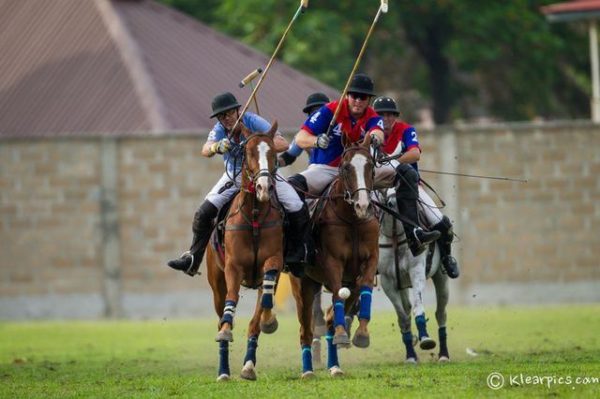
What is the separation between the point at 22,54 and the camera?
35188 mm

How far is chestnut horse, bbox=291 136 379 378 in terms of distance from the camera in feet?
49.9

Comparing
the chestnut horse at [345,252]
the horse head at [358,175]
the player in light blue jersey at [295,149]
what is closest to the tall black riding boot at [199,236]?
the player in light blue jersey at [295,149]

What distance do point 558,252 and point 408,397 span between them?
1737 cm

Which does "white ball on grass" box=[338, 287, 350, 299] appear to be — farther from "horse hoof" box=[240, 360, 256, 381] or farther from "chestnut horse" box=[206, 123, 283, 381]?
"horse hoof" box=[240, 360, 256, 381]

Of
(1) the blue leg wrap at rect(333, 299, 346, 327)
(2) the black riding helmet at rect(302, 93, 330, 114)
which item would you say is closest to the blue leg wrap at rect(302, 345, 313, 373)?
(1) the blue leg wrap at rect(333, 299, 346, 327)

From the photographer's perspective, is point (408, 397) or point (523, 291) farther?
point (523, 291)

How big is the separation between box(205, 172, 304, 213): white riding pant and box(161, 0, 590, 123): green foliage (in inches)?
963

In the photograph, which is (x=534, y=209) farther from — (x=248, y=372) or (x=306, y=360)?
(x=248, y=372)

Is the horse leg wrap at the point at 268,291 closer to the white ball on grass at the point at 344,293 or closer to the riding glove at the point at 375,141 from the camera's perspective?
the white ball on grass at the point at 344,293

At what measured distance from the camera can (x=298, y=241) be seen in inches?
622

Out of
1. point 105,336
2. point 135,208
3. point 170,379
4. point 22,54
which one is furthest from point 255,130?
point 22,54

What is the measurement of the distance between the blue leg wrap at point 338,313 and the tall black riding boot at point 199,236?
5.64 ft

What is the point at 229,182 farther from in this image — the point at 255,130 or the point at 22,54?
the point at 22,54

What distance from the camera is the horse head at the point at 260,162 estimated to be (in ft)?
48.5
